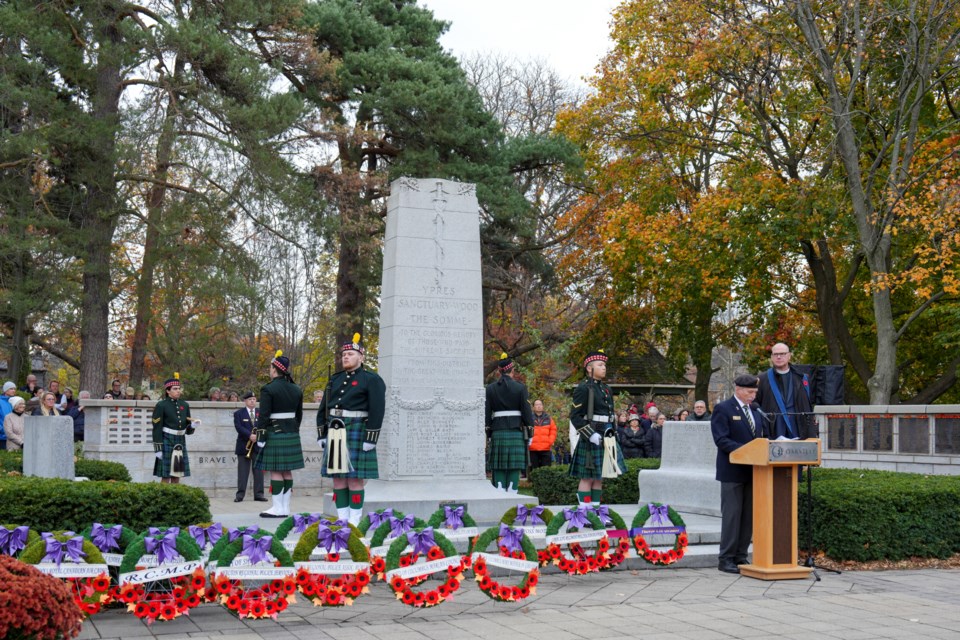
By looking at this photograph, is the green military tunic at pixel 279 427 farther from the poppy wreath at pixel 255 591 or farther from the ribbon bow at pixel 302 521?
the poppy wreath at pixel 255 591

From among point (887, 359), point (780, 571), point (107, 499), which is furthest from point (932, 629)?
point (887, 359)

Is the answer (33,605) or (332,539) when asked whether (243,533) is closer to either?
(332,539)

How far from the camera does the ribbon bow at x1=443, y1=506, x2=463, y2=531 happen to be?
892cm

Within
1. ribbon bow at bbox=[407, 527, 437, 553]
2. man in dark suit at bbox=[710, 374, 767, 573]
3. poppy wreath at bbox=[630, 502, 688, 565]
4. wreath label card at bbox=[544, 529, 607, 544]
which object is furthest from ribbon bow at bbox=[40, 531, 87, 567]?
man in dark suit at bbox=[710, 374, 767, 573]

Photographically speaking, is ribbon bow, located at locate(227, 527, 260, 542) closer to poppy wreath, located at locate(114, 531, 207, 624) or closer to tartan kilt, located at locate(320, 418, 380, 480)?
poppy wreath, located at locate(114, 531, 207, 624)

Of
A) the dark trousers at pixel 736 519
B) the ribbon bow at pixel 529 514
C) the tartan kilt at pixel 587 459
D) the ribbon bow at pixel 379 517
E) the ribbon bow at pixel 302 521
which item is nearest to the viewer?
the ribbon bow at pixel 379 517

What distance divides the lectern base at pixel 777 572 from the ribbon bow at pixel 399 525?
3.39 metres

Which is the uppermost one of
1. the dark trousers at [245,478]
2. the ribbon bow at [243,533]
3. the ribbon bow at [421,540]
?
the ribbon bow at [243,533]

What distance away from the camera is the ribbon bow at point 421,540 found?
7.83 metres

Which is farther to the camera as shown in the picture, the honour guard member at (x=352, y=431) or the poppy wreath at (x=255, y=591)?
the honour guard member at (x=352, y=431)

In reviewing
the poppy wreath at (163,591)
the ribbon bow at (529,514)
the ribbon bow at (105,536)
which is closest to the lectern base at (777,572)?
the ribbon bow at (529,514)

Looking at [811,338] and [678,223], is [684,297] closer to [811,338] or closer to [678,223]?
[678,223]

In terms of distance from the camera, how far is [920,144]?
Answer: 22.6m

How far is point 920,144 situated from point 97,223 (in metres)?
17.8
